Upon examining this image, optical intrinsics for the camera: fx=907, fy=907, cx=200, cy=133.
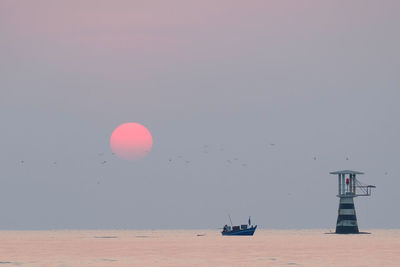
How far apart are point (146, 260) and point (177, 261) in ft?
17.5

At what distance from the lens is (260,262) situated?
5335 inches

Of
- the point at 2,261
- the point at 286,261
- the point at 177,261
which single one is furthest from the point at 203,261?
the point at 2,261

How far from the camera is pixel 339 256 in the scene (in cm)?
15312

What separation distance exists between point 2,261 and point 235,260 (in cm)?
3600

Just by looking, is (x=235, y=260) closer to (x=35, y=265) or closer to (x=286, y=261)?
(x=286, y=261)

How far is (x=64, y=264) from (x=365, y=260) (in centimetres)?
4561

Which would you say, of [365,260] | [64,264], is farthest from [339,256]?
[64,264]

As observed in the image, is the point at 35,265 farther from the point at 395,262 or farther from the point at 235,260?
the point at 395,262

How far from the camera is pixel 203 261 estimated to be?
13950 centimetres

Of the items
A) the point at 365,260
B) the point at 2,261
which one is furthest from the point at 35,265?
the point at 365,260

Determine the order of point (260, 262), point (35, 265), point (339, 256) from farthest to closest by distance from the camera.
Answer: point (339, 256) → point (260, 262) → point (35, 265)

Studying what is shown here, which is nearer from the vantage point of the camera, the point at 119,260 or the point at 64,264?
the point at 64,264

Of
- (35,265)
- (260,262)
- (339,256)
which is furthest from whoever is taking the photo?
(339,256)

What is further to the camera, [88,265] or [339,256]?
[339,256]
